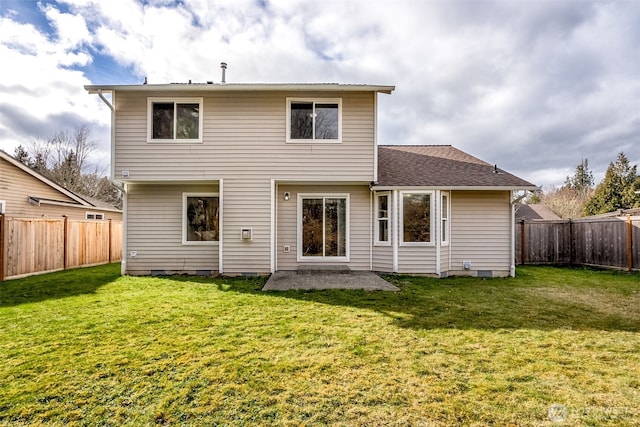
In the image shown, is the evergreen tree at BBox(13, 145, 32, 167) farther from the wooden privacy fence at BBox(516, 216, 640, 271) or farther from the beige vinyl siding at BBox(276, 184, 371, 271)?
the wooden privacy fence at BBox(516, 216, 640, 271)

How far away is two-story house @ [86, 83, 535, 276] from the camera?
8492 mm

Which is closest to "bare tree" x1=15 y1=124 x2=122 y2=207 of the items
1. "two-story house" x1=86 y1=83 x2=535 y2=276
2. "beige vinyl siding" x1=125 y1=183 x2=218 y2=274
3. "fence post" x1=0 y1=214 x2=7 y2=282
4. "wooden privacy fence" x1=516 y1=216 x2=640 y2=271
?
"fence post" x1=0 y1=214 x2=7 y2=282

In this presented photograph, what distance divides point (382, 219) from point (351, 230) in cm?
97

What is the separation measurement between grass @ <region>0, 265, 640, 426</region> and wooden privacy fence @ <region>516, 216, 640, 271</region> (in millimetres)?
5444

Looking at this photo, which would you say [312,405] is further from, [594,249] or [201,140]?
[594,249]

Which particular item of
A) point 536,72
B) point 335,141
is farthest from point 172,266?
point 536,72

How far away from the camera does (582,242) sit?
11.4 meters

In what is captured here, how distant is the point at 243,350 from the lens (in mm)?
3523

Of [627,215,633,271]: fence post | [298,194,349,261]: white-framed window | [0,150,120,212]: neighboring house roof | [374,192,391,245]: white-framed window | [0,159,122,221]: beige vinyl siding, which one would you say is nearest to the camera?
[374,192,391,245]: white-framed window

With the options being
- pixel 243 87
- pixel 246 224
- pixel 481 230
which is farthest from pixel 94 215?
pixel 481 230

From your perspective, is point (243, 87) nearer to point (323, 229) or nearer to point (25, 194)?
point (323, 229)

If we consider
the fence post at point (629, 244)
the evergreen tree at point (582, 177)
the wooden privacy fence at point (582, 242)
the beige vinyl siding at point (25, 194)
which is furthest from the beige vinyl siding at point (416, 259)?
the evergreen tree at point (582, 177)

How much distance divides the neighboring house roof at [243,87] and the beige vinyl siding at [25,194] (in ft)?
23.0

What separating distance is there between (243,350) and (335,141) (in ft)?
21.0
